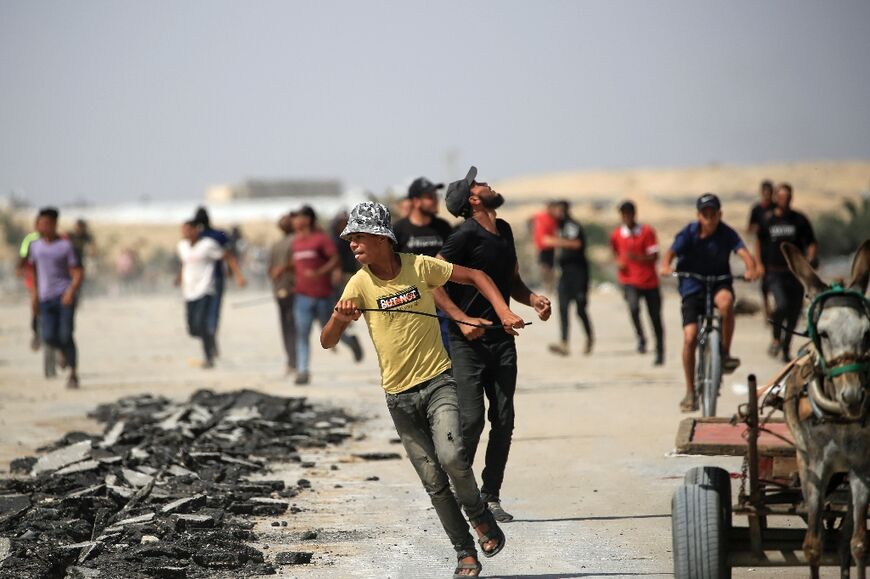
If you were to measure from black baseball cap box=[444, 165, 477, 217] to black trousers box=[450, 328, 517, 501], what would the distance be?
2.51 ft

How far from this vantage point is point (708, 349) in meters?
12.1

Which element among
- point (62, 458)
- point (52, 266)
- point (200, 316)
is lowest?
point (200, 316)

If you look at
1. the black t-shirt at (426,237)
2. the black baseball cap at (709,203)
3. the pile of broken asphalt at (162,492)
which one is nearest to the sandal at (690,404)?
the black baseball cap at (709,203)

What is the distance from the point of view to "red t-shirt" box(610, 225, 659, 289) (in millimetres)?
19391

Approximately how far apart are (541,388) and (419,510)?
763 cm

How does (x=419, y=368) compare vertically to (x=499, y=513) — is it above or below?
above

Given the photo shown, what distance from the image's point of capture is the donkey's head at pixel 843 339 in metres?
5.75

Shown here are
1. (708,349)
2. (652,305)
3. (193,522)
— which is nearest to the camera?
(193,522)

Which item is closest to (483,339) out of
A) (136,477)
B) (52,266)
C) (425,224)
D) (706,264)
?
(136,477)

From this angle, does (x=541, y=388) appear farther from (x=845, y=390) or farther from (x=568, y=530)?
(x=845, y=390)

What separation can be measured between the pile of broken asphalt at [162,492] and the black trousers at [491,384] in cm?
148

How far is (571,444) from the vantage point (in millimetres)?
12461

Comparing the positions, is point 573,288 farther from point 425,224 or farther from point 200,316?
point 425,224

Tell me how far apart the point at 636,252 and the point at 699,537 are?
44.4ft
